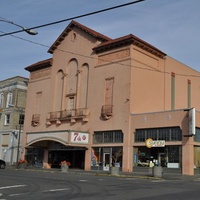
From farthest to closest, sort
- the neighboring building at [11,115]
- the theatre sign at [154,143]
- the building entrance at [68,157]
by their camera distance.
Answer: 1. the neighboring building at [11,115]
2. the building entrance at [68,157]
3. the theatre sign at [154,143]

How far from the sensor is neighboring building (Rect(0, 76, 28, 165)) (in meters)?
50.4

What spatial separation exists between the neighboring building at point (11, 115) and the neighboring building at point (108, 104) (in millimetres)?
5058

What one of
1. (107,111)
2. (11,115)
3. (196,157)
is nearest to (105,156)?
(107,111)

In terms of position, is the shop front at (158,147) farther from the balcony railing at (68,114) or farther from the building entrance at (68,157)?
the building entrance at (68,157)

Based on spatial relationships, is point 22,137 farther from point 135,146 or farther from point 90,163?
point 135,146

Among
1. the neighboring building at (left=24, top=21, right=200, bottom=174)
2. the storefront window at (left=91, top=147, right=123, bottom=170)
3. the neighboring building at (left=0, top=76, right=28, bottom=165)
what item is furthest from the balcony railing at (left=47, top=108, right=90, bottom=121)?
the neighboring building at (left=0, top=76, right=28, bottom=165)

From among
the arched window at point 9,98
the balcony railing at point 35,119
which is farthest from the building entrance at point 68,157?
the arched window at point 9,98

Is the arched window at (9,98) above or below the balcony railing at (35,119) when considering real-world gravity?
above

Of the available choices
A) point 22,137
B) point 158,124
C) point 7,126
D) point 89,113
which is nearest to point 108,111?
point 89,113

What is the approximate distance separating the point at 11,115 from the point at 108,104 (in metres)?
20.4

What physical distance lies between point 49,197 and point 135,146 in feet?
72.0

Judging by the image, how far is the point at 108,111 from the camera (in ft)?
118

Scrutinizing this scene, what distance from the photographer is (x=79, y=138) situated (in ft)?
122

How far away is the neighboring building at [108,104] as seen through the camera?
32.5 meters
